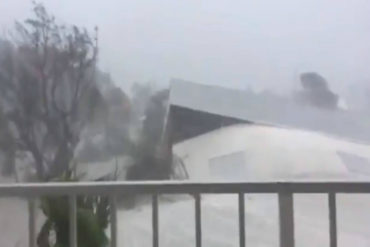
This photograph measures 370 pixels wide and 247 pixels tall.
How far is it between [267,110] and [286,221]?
18.3 inches

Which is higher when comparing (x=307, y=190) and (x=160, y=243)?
(x=307, y=190)

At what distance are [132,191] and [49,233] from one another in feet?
1.41

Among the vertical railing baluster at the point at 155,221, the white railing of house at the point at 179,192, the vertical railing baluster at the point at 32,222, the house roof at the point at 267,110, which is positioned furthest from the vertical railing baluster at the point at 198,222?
the vertical railing baluster at the point at 32,222

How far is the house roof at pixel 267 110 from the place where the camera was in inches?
82.3

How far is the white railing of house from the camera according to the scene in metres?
1.81

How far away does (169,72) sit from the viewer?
213 centimetres

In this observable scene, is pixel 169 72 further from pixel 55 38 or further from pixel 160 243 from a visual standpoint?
pixel 160 243

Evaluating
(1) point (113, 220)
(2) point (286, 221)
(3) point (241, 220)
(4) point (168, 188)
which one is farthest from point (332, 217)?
(1) point (113, 220)

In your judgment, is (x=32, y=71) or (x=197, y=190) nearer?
(x=197, y=190)

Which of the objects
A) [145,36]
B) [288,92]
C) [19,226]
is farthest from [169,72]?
[19,226]

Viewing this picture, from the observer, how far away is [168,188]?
1.84 metres

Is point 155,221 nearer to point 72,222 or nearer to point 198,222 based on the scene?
point 198,222

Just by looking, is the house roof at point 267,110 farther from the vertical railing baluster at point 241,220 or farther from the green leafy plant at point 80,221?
the green leafy plant at point 80,221

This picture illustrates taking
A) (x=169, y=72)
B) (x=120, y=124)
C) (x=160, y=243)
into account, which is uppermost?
(x=169, y=72)
